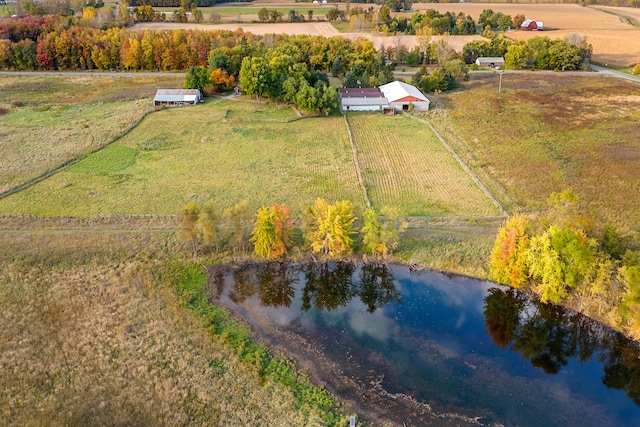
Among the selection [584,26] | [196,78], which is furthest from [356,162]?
[584,26]

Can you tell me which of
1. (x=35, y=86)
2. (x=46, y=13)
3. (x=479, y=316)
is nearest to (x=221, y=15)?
(x=46, y=13)

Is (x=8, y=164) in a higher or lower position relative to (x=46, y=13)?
lower

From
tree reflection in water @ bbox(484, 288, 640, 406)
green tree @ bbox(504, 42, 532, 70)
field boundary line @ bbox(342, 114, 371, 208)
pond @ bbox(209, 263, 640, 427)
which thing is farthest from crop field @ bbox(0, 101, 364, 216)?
green tree @ bbox(504, 42, 532, 70)

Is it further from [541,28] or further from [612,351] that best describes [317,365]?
[541,28]

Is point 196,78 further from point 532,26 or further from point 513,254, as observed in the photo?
point 532,26

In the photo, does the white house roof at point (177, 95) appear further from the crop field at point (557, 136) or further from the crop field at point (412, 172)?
the crop field at point (557, 136)

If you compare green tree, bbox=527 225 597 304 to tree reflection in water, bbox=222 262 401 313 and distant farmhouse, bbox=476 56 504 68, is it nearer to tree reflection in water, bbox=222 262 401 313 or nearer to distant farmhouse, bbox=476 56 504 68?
tree reflection in water, bbox=222 262 401 313
